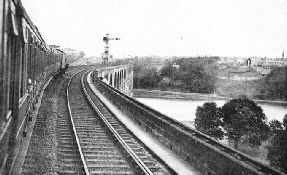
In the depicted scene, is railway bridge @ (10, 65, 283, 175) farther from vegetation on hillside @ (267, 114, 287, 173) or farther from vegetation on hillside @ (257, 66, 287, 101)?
vegetation on hillside @ (257, 66, 287, 101)

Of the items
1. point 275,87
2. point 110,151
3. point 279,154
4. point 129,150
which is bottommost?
point 279,154

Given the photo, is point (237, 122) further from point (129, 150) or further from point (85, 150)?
point (85, 150)

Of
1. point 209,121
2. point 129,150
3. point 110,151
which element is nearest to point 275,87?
point 209,121

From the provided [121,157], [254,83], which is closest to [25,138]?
[121,157]

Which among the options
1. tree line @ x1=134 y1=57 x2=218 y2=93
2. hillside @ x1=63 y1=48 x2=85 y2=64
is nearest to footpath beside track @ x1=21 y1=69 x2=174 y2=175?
hillside @ x1=63 y1=48 x2=85 y2=64

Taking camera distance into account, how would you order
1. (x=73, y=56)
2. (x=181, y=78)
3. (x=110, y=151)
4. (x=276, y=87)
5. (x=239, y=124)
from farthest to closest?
(x=73, y=56) < (x=181, y=78) < (x=276, y=87) < (x=239, y=124) < (x=110, y=151)

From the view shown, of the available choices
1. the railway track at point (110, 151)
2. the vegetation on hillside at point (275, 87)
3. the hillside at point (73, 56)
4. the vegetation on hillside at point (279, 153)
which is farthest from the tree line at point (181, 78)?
the railway track at point (110, 151)

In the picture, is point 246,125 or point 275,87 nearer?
point 246,125
